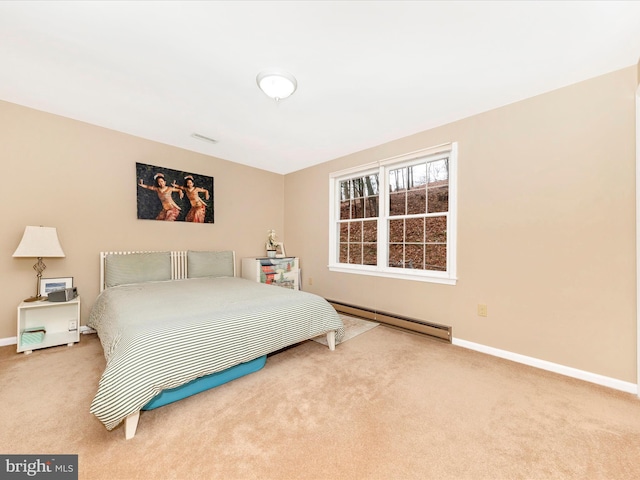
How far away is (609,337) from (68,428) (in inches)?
146

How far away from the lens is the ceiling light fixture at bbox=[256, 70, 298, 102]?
206 centimetres

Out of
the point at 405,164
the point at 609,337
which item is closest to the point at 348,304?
the point at 405,164

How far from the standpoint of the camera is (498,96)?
2383mm

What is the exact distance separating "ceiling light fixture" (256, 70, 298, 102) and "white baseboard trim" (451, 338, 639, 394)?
296 cm

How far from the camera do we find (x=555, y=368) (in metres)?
2.20

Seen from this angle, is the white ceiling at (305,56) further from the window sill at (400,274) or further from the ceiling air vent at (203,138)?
the window sill at (400,274)

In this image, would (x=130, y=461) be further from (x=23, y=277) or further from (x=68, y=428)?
(x=23, y=277)

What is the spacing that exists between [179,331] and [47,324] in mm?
2204

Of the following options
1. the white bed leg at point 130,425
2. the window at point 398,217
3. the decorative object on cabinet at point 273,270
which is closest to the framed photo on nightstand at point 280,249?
the decorative object on cabinet at point 273,270

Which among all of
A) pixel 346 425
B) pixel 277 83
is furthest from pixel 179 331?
pixel 277 83

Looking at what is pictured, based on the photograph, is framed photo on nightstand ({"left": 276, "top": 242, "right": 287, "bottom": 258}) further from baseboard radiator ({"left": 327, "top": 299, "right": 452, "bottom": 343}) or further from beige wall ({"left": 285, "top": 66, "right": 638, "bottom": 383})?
beige wall ({"left": 285, "top": 66, "right": 638, "bottom": 383})

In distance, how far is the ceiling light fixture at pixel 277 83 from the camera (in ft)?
6.77

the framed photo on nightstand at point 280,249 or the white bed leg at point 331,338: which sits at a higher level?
the framed photo on nightstand at point 280,249

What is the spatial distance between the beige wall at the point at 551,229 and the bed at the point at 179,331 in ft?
5.20
